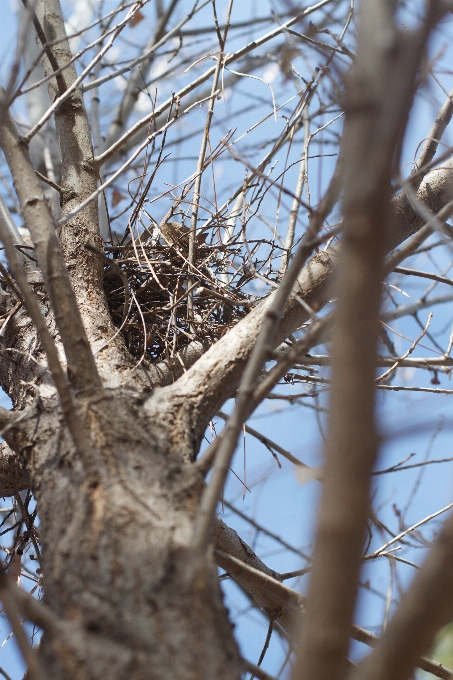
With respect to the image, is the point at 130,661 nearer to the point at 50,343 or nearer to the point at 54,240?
the point at 50,343

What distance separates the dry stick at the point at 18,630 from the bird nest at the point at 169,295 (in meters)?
1.10

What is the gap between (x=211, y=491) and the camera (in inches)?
30.8

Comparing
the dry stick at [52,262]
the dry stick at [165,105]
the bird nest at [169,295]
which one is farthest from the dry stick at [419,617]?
the dry stick at [165,105]

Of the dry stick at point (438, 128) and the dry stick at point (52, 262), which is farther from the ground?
the dry stick at point (438, 128)

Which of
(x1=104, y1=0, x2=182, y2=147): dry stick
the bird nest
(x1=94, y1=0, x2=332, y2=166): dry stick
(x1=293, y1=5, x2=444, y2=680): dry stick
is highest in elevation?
(x1=104, y1=0, x2=182, y2=147): dry stick

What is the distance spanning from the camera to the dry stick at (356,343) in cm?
57

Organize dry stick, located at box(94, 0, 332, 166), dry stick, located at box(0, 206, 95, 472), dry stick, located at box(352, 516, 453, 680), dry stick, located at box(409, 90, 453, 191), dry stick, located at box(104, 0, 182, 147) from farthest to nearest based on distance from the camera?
1. dry stick, located at box(104, 0, 182, 147)
2. dry stick, located at box(94, 0, 332, 166)
3. dry stick, located at box(409, 90, 453, 191)
4. dry stick, located at box(0, 206, 95, 472)
5. dry stick, located at box(352, 516, 453, 680)

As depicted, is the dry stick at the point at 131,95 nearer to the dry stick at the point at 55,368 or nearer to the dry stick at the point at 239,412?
the dry stick at the point at 55,368

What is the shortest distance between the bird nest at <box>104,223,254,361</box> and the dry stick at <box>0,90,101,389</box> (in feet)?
1.60

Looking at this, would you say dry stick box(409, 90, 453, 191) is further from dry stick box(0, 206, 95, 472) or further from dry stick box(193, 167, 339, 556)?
dry stick box(0, 206, 95, 472)

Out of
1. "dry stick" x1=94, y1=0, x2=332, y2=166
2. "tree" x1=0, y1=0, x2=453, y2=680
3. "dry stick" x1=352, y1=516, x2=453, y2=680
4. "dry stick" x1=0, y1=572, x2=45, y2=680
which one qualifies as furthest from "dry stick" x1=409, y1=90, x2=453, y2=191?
"dry stick" x1=0, y1=572, x2=45, y2=680

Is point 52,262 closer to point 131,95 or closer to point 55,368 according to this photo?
point 55,368

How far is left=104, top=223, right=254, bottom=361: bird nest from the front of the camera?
1839mm

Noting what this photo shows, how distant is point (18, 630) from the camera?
2.21 ft
